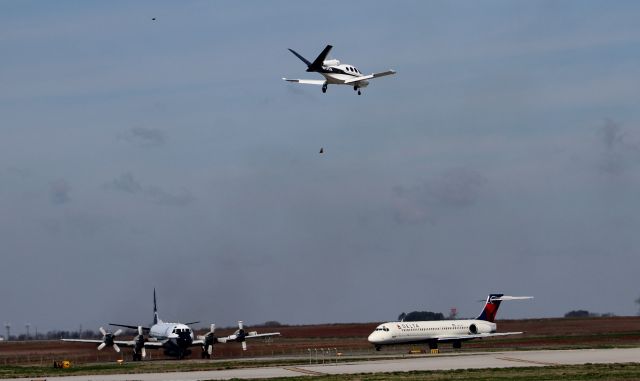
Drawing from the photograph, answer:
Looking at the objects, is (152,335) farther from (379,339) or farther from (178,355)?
(379,339)

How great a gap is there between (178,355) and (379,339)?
20.1 meters

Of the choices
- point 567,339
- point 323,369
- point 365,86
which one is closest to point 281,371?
point 323,369

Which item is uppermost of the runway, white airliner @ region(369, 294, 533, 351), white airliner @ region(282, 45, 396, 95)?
white airliner @ region(282, 45, 396, 95)

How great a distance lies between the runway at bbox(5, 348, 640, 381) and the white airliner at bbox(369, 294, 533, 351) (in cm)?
2088

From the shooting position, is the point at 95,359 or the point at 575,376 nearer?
the point at 575,376

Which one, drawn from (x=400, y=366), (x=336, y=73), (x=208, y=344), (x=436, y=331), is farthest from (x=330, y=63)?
(x=436, y=331)

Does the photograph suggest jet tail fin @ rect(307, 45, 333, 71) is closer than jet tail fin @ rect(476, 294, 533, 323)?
Yes

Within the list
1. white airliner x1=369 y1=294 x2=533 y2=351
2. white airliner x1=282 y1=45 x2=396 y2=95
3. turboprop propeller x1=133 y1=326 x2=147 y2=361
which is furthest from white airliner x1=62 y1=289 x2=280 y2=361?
white airliner x1=282 y1=45 x2=396 y2=95

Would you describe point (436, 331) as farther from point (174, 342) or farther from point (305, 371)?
point (305, 371)

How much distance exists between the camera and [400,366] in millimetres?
72688

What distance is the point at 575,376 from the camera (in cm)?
5850

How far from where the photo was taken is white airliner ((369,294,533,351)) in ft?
343

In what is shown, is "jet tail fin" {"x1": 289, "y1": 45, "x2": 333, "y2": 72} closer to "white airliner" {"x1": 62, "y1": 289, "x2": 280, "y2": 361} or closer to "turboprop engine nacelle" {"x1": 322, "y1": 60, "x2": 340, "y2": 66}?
"turboprop engine nacelle" {"x1": 322, "y1": 60, "x2": 340, "y2": 66}

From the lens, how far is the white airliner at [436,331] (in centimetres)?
10444
